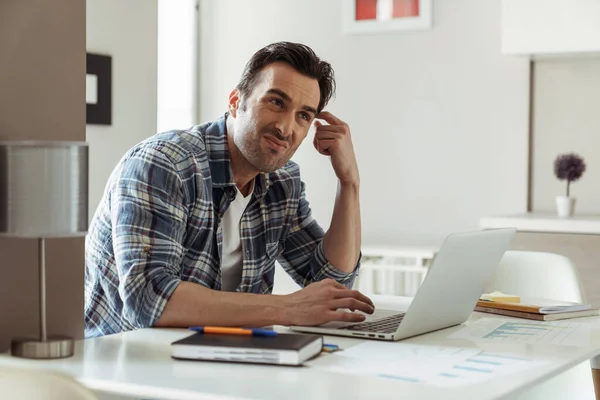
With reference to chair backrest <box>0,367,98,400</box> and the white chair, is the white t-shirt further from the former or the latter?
chair backrest <box>0,367,98,400</box>

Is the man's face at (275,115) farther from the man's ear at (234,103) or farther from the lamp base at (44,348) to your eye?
the lamp base at (44,348)

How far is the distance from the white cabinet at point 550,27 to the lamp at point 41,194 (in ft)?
9.88

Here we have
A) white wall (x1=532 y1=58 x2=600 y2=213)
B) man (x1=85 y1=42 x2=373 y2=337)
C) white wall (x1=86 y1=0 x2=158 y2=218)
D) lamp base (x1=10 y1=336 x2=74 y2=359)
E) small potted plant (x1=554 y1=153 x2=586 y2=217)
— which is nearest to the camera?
lamp base (x1=10 y1=336 x2=74 y2=359)

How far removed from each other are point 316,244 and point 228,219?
282mm

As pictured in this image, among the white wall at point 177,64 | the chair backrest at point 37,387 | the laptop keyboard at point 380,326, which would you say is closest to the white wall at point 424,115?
the white wall at point 177,64

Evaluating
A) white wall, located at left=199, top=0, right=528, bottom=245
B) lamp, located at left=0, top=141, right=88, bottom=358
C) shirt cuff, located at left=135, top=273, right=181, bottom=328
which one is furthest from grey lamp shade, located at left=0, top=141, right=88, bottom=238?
white wall, located at left=199, top=0, right=528, bottom=245

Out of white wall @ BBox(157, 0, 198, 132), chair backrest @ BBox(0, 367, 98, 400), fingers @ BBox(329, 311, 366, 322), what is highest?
white wall @ BBox(157, 0, 198, 132)

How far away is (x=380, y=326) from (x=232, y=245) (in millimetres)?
596

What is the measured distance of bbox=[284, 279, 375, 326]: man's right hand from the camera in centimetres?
169

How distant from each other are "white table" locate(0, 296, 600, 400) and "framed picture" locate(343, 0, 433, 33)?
333 cm

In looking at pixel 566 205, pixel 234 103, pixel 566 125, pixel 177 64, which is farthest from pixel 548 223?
pixel 177 64

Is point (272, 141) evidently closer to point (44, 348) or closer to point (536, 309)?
point (536, 309)

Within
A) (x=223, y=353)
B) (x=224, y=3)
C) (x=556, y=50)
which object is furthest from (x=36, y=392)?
(x=224, y=3)

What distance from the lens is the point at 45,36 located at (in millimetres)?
1636
